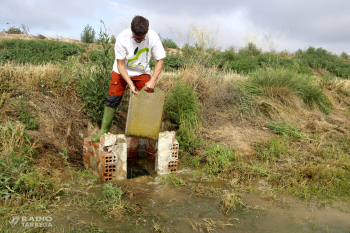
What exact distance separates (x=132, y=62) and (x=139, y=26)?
0.58 m

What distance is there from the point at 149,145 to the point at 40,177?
1.88m

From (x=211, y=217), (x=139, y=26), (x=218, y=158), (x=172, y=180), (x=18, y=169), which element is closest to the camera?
(x=211, y=217)

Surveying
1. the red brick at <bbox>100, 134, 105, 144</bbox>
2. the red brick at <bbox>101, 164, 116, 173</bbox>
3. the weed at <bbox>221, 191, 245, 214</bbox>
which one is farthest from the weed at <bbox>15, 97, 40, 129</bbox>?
the weed at <bbox>221, 191, 245, 214</bbox>

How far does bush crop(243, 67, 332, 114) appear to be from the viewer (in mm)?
6551

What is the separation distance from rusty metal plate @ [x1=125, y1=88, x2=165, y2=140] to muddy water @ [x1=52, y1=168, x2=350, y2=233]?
0.80m

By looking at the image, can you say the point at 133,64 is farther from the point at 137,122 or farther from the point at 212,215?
the point at 212,215

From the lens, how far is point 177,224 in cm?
255

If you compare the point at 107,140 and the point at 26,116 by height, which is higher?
the point at 26,116

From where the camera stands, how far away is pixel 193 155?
4613 mm

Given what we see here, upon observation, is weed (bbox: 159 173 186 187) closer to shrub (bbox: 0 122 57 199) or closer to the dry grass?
shrub (bbox: 0 122 57 199)

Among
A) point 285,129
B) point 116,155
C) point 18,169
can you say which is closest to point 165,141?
point 116,155

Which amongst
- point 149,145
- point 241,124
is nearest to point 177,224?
point 149,145

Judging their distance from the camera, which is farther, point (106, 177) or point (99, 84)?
point (99, 84)

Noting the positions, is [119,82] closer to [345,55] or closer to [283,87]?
[283,87]
